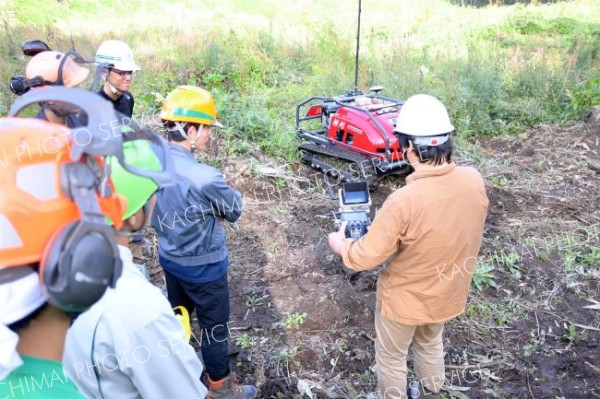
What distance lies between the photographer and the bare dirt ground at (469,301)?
375 centimetres

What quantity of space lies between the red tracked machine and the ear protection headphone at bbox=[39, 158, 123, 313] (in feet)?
15.9

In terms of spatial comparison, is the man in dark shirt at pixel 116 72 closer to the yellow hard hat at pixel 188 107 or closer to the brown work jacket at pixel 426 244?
the yellow hard hat at pixel 188 107

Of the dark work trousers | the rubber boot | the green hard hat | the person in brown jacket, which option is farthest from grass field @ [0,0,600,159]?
the green hard hat

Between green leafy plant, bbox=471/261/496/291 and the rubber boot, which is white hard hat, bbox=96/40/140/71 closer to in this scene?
A: the rubber boot

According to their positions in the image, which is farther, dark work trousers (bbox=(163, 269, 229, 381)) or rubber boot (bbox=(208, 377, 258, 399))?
rubber boot (bbox=(208, 377, 258, 399))

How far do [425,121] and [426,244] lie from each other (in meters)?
0.68

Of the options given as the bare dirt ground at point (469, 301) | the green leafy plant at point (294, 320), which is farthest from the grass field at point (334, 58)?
the green leafy plant at point (294, 320)

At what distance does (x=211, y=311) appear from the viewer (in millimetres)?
3268

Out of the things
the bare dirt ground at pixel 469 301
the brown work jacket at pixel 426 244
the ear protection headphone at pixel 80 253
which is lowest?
the bare dirt ground at pixel 469 301

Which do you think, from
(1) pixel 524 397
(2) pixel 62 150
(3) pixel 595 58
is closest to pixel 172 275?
(2) pixel 62 150

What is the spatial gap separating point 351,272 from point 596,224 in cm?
299

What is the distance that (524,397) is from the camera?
3582 millimetres

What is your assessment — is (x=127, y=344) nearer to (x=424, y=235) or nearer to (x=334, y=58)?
(x=424, y=235)

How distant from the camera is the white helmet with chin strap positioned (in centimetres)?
272
